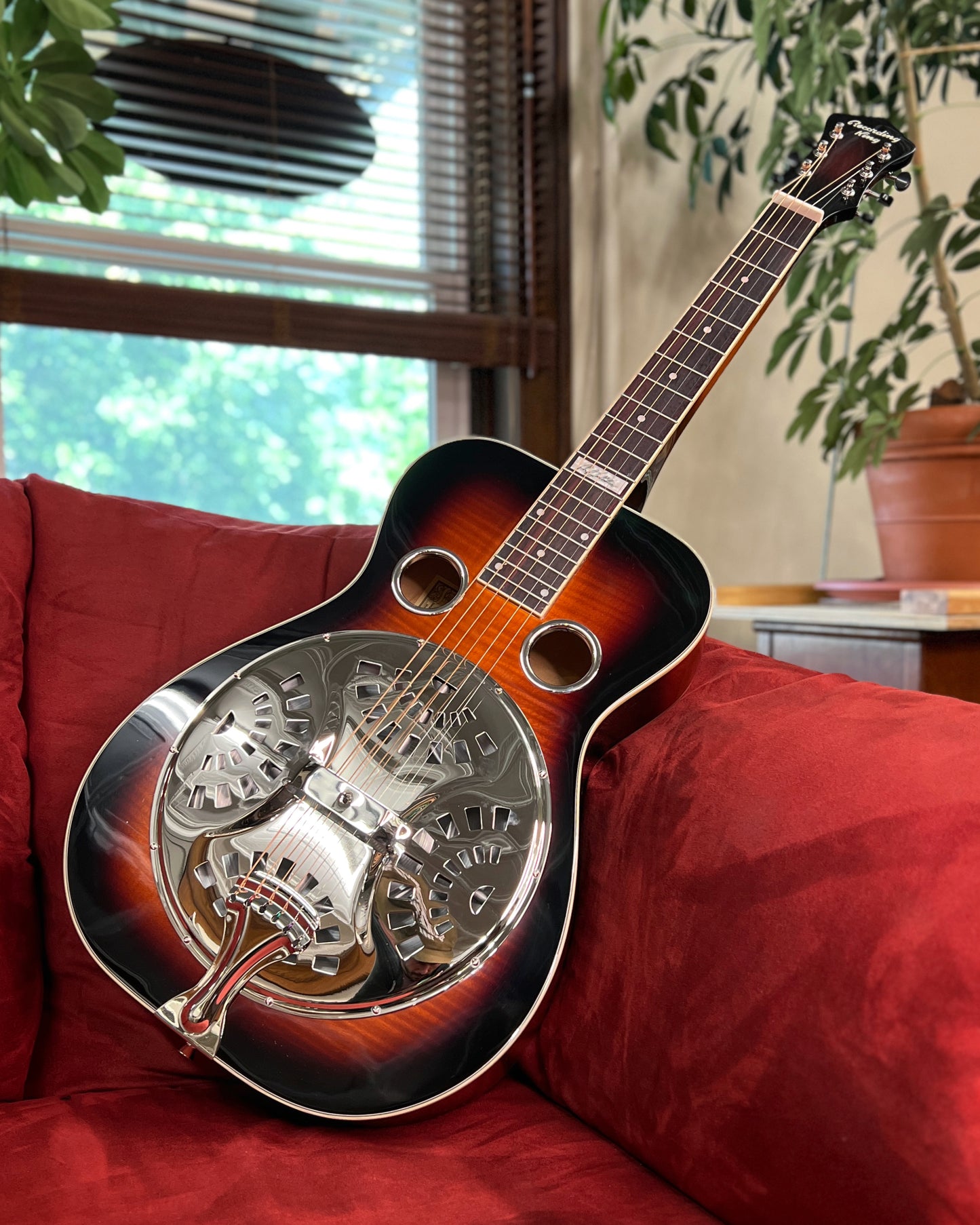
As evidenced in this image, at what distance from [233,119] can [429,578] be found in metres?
1.15

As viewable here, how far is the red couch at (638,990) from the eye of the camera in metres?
0.52

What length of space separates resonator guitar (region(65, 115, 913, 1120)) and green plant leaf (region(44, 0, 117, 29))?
0.80 m

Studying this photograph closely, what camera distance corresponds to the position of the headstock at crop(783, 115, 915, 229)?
966 mm

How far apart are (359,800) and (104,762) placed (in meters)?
0.20

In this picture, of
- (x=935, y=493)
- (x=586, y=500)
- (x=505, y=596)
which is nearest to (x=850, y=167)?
(x=586, y=500)

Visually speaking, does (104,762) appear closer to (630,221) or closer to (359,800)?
(359,800)

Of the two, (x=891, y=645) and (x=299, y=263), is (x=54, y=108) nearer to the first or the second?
(x=299, y=263)

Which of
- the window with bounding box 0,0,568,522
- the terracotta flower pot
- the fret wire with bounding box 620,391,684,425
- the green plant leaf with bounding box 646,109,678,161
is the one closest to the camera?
the fret wire with bounding box 620,391,684,425

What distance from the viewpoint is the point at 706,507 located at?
197cm

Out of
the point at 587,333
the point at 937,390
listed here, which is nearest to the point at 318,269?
the point at 587,333

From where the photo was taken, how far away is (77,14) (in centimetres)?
126

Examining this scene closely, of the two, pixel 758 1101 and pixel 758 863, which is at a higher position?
pixel 758 863

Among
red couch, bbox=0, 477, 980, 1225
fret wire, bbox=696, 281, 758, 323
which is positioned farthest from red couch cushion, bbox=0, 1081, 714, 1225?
fret wire, bbox=696, 281, 758, 323

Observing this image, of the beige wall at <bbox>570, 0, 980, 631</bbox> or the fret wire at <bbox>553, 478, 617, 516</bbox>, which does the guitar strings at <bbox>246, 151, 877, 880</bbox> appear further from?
the beige wall at <bbox>570, 0, 980, 631</bbox>
